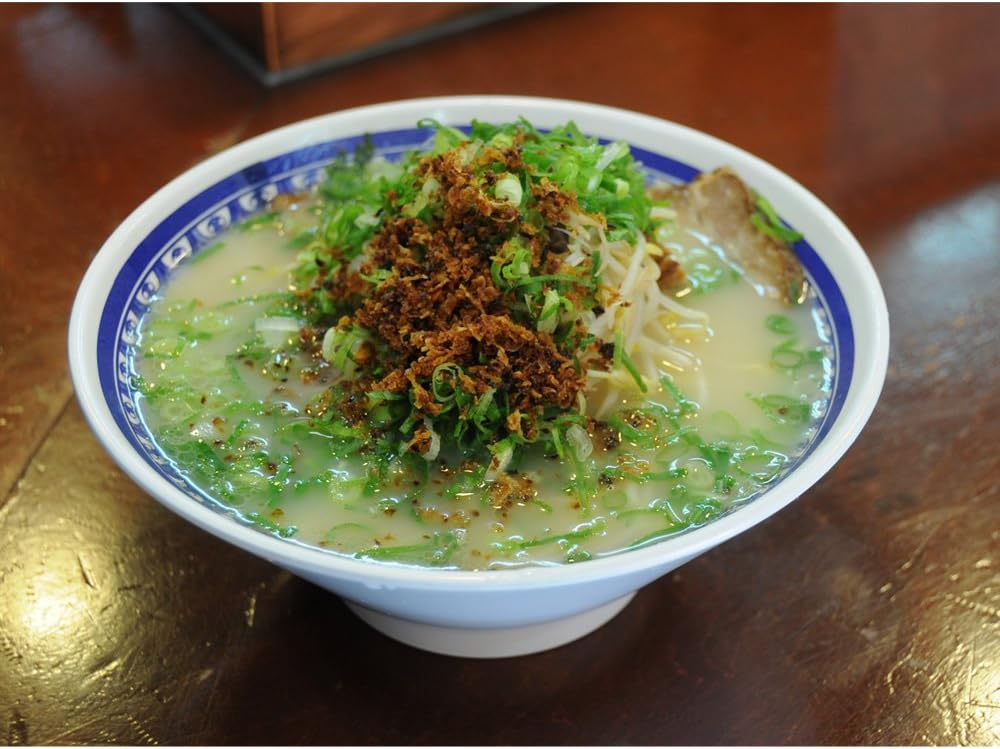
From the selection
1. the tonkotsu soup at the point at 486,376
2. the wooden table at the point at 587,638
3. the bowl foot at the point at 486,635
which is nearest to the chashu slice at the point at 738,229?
the tonkotsu soup at the point at 486,376

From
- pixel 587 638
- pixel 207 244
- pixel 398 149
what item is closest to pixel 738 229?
pixel 398 149

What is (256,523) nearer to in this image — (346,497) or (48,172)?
(346,497)

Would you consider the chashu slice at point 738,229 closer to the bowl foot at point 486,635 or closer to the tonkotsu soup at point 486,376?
the tonkotsu soup at point 486,376

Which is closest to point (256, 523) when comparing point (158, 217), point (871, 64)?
point (158, 217)

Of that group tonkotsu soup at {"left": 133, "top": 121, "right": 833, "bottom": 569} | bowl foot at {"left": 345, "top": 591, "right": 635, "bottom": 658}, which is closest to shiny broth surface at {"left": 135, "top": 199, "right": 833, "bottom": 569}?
tonkotsu soup at {"left": 133, "top": 121, "right": 833, "bottom": 569}

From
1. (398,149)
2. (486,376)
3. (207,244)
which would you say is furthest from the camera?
(398,149)

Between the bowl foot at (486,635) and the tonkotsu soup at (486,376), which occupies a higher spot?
the tonkotsu soup at (486,376)

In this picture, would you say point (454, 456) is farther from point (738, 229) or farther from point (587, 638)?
point (738, 229)
